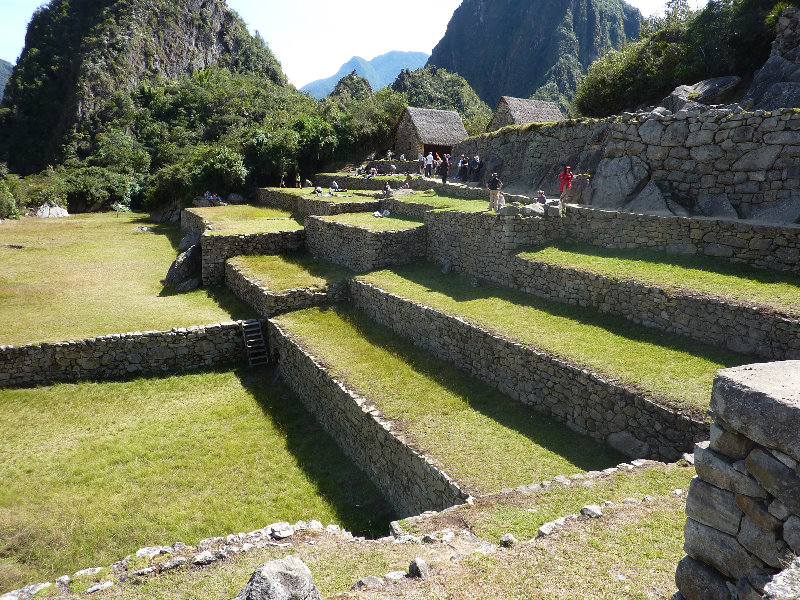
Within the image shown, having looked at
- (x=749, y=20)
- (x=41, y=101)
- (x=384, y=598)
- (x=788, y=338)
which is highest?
(x=41, y=101)

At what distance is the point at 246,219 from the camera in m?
24.5

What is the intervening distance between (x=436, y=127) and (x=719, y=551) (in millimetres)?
31194

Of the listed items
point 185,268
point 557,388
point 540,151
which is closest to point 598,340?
point 557,388

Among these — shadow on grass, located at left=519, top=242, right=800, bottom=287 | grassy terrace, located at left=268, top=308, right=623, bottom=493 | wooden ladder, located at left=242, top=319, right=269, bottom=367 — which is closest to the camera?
grassy terrace, located at left=268, top=308, right=623, bottom=493

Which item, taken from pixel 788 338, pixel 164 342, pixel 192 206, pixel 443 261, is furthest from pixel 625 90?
pixel 192 206

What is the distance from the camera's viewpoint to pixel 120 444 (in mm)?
10484

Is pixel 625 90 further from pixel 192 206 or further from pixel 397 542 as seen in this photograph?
pixel 192 206

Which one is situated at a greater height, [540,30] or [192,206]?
[540,30]

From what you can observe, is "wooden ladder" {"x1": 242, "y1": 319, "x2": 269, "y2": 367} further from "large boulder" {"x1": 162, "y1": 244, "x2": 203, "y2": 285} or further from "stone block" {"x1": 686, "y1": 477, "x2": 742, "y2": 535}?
"stone block" {"x1": 686, "y1": 477, "x2": 742, "y2": 535}

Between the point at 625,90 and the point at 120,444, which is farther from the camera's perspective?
the point at 625,90

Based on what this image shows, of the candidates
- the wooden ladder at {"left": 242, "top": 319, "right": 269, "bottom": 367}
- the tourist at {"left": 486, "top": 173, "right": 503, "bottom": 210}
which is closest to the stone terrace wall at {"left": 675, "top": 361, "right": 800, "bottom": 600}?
the tourist at {"left": 486, "top": 173, "right": 503, "bottom": 210}

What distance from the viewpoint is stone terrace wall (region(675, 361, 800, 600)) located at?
2752 millimetres

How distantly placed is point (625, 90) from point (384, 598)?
72.5 feet

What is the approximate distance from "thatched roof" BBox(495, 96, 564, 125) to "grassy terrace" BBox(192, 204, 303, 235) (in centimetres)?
1294
